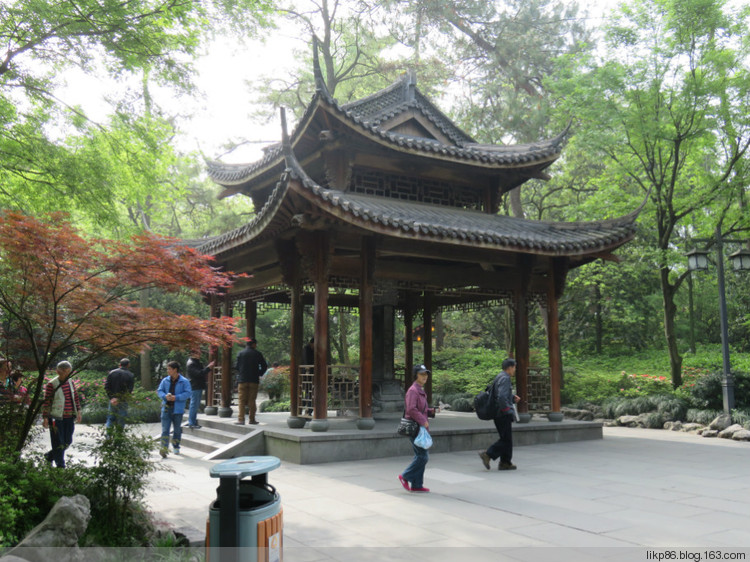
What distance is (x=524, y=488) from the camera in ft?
24.0

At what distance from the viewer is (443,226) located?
1025cm

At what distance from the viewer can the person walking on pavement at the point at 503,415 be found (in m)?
8.37

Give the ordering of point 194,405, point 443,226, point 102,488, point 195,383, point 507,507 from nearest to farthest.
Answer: point 102,488 < point 507,507 < point 443,226 < point 195,383 < point 194,405

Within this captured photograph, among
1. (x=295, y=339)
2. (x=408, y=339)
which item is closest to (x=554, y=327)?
(x=408, y=339)

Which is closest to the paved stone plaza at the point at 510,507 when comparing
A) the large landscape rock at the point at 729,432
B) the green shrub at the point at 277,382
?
the large landscape rock at the point at 729,432

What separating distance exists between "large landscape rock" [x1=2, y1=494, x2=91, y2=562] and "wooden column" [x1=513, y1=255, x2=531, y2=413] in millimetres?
9231

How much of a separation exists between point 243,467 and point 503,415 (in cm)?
544

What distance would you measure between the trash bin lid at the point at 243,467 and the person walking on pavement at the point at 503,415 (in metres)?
5.02

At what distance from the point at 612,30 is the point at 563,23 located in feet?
25.3

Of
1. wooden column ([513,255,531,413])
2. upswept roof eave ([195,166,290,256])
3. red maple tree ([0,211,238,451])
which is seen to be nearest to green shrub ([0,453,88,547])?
red maple tree ([0,211,238,451])

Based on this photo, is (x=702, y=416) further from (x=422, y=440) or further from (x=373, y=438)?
(x=422, y=440)

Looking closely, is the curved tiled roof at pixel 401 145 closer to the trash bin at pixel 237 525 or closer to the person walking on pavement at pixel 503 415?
the person walking on pavement at pixel 503 415

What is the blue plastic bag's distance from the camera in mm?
6891

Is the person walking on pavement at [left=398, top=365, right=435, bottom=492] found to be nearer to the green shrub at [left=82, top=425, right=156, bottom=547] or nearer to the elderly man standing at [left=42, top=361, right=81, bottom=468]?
the green shrub at [left=82, top=425, right=156, bottom=547]
